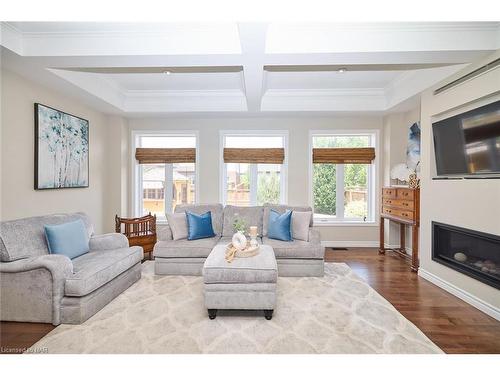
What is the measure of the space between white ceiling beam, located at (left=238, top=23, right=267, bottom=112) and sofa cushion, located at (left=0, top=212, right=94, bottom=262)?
114 inches

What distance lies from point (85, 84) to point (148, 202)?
2.61 meters

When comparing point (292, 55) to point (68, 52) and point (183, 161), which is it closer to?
point (68, 52)

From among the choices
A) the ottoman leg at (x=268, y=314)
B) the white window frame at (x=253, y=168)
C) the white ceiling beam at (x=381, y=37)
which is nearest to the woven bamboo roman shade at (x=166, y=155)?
the white window frame at (x=253, y=168)

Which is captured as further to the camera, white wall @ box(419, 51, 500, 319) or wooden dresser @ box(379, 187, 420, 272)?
wooden dresser @ box(379, 187, 420, 272)

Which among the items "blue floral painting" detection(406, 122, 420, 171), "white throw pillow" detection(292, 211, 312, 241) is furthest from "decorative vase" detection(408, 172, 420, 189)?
"white throw pillow" detection(292, 211, 312, 241)

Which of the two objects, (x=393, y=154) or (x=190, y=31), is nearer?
(x=190, y=31)

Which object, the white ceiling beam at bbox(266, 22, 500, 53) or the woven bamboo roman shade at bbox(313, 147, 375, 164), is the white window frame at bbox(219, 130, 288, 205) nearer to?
the woven bamboo roman shade at bbox(313, 147, 375, 164)

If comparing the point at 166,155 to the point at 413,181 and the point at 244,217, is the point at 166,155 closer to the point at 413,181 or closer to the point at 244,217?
the point at 244,217

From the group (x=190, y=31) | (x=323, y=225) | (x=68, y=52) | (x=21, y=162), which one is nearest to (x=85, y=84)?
(x=68, y=52)

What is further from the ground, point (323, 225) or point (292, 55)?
point (292, 55)

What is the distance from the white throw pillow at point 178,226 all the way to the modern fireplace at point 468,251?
141 inches

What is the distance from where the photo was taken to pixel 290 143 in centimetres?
540

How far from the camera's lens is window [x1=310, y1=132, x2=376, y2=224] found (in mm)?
5465

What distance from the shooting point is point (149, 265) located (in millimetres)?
4207
